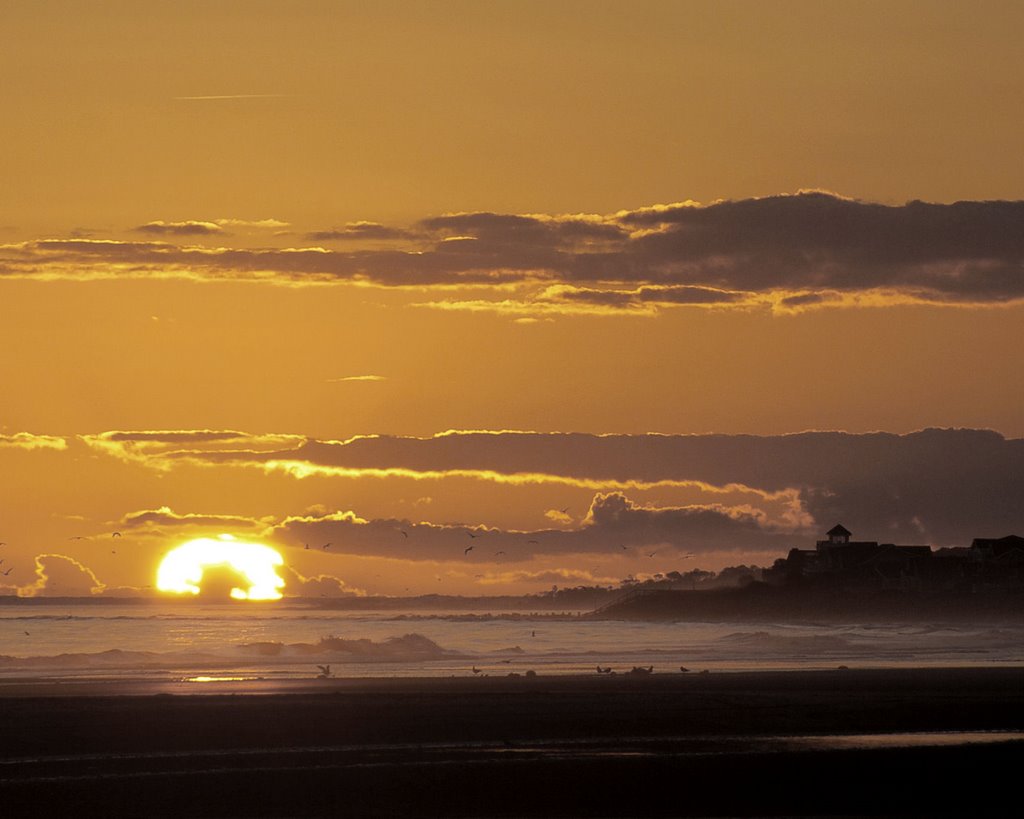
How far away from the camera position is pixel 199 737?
149 feet

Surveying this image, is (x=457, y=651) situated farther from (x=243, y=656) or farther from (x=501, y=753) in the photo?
(x=501, y=753)

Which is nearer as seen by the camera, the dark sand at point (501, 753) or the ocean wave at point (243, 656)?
the dark sand at point (501, 753)

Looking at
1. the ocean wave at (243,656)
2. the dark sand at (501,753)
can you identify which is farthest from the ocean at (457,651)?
the dark sand at (501,753)

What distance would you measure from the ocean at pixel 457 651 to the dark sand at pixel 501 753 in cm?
1864

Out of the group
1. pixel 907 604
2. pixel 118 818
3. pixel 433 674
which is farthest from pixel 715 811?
pixel 907 604

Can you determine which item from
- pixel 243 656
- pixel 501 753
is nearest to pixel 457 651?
pixel 243 656

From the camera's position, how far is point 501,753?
41844 mm

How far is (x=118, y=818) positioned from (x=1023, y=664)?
6536cm

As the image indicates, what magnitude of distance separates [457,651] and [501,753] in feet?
217

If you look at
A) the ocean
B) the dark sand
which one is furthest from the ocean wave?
the dark sand

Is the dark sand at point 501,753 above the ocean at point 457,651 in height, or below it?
below

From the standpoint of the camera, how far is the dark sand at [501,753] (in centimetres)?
3397

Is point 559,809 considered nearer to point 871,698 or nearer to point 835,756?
point 835,756

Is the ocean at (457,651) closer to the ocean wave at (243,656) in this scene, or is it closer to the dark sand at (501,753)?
the ocean wave at (243,656)
